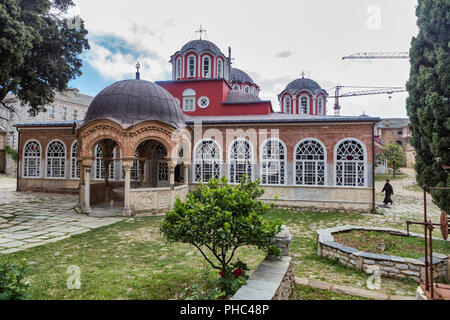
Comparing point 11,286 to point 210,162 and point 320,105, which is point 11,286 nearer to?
point 210,162

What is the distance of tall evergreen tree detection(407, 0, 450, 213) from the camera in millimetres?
7309

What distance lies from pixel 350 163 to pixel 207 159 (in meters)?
7.66

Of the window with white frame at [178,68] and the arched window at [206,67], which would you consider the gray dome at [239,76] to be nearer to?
the arched window at [206,67]

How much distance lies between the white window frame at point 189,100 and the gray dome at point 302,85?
1292 cm

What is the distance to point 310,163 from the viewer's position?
13.9 metres

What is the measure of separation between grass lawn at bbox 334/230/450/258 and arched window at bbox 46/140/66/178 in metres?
17.5

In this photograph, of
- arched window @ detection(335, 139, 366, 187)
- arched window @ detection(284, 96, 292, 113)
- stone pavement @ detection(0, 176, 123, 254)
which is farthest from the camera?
arched window @ detection(284, 96, 292, 113)

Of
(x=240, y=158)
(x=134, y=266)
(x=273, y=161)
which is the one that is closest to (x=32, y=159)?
(x=240, y=158)

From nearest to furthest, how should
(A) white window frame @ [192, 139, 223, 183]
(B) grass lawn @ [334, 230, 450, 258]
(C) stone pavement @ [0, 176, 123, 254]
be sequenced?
(B) grass lawn @ [334, 230, 450, 258], (C) stone pavement @ [0, 176, 123, 254], (A) white window frame @ [192, 139, 223, 183]

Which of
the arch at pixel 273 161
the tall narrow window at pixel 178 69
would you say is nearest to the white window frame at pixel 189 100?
the tall narrow window at pixel 178 69

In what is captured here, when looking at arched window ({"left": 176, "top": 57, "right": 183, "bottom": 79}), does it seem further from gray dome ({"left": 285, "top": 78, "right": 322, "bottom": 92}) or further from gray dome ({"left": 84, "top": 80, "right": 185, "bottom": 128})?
gray dome ({"left": 285, "top": 78, "right": 322, "bottom": 92})

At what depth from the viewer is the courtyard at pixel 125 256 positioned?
476cm

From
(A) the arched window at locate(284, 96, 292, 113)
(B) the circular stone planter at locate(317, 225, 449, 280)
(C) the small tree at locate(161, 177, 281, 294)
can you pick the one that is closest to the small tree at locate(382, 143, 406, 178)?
(A) the arched window at locate(284, 96, 292, 113)
